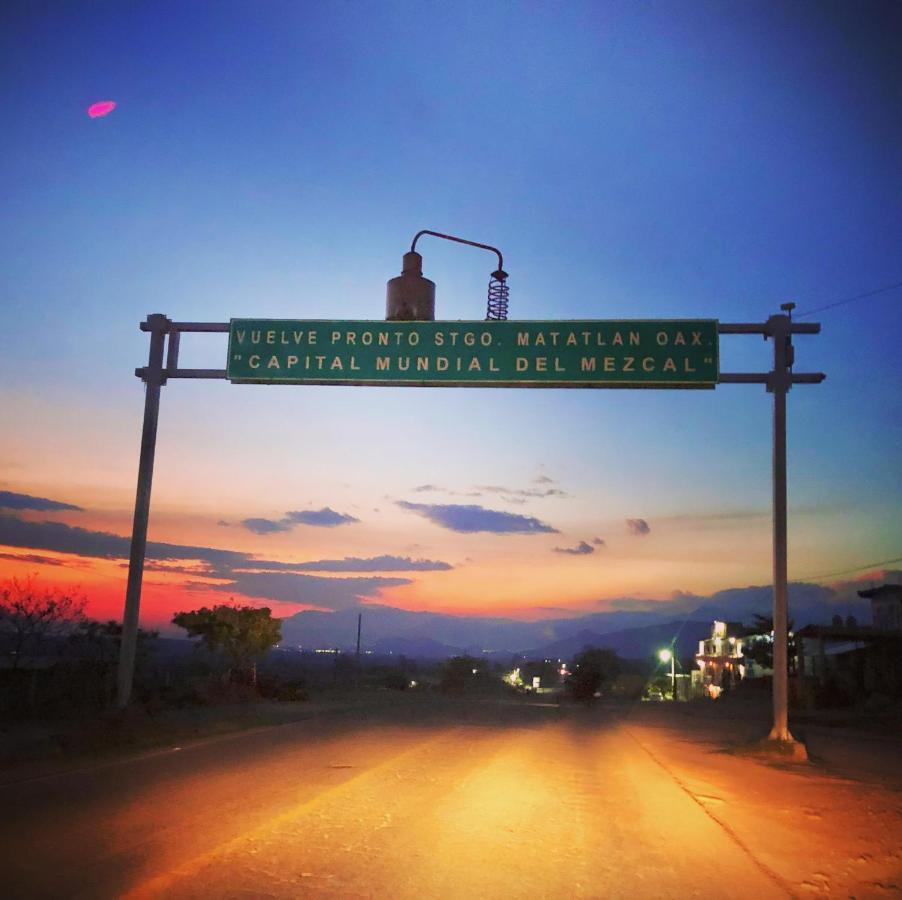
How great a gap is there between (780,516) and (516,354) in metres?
5.35

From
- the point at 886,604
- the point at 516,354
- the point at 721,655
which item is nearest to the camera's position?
the point at 516,354

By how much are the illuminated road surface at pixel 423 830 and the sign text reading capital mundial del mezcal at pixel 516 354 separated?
243 inches

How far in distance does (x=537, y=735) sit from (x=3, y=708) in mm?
11998

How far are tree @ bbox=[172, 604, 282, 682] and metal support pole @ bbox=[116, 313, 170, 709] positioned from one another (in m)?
16.2

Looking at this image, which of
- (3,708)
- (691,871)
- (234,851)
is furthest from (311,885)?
(3,708)

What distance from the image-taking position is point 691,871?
6.79m

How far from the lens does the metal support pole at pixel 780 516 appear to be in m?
14.5

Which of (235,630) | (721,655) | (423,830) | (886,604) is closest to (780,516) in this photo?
(423,830)

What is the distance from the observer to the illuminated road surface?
6.19m

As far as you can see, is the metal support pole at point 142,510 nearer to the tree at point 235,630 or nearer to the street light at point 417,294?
the street light at point 417,294

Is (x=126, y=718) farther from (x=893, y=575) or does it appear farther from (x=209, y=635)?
(x=893, y=575)

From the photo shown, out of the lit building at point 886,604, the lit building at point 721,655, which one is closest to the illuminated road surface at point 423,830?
the lit building at point 886,604

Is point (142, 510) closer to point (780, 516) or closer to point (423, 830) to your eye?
point (423, 830)

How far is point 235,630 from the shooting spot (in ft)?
102
